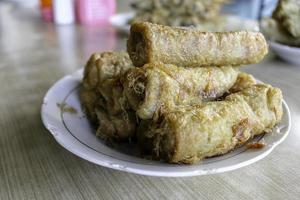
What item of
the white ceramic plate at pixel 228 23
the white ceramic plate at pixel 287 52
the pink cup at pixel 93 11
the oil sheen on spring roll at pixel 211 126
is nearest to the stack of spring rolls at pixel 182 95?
the oil sheen on spring roll at pixel 211 126

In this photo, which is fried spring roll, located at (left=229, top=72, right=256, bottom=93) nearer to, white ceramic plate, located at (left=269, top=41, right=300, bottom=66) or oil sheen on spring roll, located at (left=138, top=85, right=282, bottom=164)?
oil sheen on spring roll, located at (left=138, top=85, right=282, bottom=164)

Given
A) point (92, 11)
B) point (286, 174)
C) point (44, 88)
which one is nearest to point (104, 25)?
point (92, 11)

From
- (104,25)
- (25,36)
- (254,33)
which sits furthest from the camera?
(104,25)

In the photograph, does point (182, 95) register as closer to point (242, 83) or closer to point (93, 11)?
point (242, 83)

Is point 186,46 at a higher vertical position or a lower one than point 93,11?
higher

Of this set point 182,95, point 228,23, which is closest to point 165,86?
point 182,95

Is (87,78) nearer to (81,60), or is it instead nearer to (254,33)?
(254,33)

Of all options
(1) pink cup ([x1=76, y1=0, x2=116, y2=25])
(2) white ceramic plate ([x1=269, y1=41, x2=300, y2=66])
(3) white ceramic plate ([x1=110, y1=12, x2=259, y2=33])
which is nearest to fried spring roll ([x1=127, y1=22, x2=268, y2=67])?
(2) white ceramic plate ([x1=269, y1=41, x2=300, y2=66])
